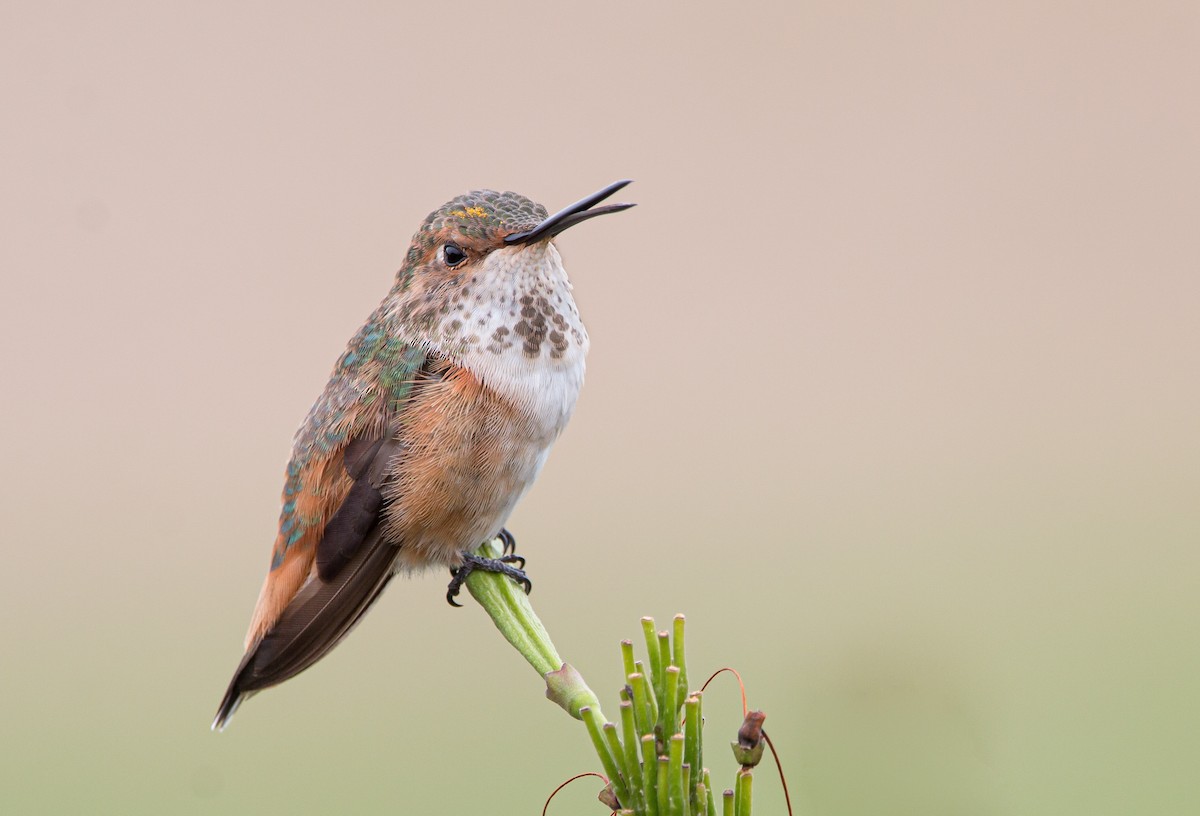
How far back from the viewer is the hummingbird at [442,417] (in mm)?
2557

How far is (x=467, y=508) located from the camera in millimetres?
2654

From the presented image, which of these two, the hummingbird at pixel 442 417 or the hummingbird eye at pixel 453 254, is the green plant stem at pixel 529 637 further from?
the hummingbird eye at pixel 453 254

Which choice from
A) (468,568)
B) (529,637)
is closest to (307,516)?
(468,568)

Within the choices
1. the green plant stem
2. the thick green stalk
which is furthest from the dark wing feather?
the thick green stalk

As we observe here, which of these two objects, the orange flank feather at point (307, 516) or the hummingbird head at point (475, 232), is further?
the orange flank feather at point (307, 516)

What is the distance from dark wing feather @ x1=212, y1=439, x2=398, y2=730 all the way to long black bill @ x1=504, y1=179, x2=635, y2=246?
0.59 meters

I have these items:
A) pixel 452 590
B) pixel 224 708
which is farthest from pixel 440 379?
pixel 224 708

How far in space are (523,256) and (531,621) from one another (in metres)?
1.02

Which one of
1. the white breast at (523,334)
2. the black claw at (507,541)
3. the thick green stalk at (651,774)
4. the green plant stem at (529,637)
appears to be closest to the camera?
the thick green stalk at (651,774)

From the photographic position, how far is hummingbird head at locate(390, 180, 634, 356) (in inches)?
100.0

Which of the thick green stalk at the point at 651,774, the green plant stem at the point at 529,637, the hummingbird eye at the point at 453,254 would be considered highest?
the hummingbird eye at the point at 453,254

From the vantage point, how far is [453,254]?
2.66 metres

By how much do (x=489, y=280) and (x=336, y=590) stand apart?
0.74 m

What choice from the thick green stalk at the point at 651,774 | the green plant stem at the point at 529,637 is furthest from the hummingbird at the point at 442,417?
the thick green stalk at the point at 651,774
